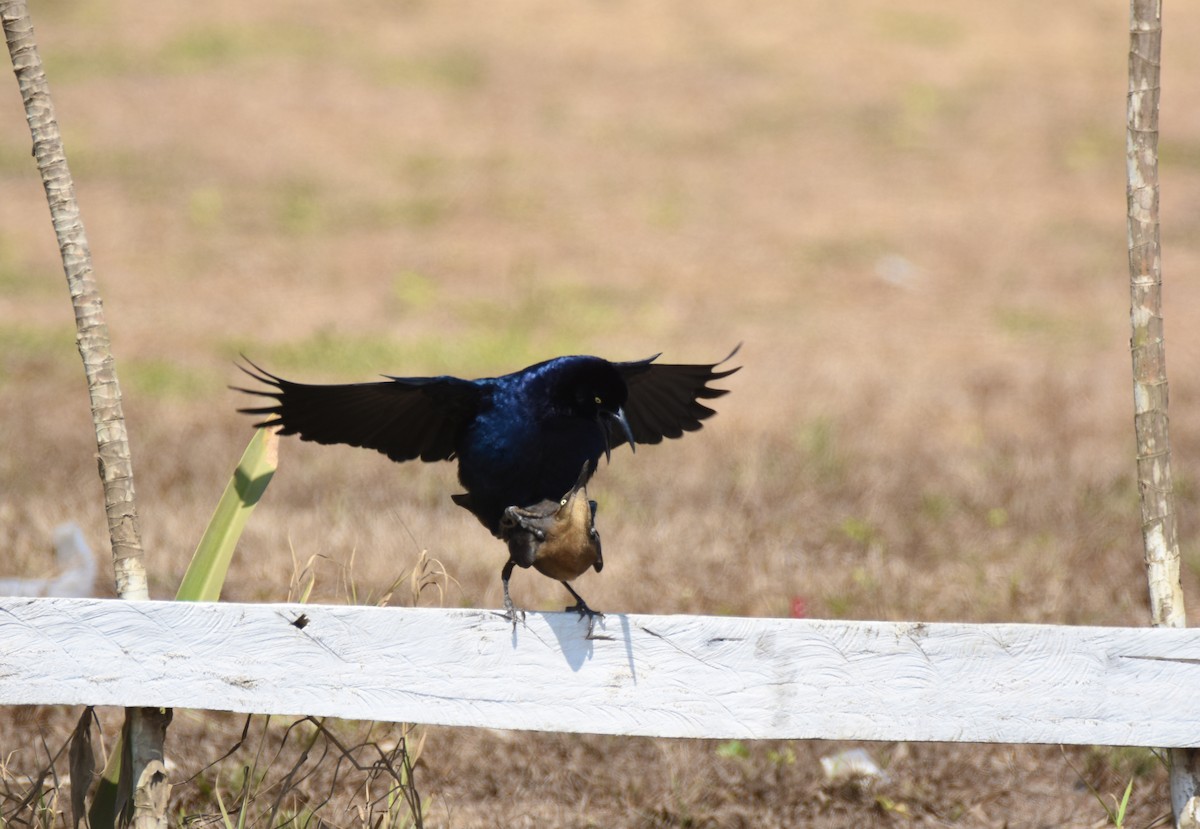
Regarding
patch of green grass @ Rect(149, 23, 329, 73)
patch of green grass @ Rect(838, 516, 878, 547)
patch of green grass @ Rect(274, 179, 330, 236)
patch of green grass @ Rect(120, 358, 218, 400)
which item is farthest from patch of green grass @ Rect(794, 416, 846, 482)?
patch of green grass @ Rect(149, 23, 329, 73)

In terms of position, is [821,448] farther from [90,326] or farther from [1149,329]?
[90,326]

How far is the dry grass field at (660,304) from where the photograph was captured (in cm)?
474

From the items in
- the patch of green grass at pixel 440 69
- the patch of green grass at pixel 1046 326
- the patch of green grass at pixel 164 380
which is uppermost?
→ the patch of green grass at pixel 440 69

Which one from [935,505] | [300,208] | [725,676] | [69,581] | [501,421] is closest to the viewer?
[725,676]

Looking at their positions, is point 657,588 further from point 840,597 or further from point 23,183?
point 23,183

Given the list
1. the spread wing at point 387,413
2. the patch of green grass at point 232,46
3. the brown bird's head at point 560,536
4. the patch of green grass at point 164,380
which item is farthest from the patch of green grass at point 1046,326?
the patch of green grass at point 232,46

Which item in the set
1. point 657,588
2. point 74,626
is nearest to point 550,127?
point 657,588

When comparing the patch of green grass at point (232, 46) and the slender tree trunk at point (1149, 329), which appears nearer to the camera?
the slender tree trunk at point (1149, 329)

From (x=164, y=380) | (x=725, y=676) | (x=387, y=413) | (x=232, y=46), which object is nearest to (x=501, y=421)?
(x=387, y=413)

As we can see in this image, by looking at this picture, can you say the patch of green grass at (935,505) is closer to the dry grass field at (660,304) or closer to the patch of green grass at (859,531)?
the dry grass field at (660,304)

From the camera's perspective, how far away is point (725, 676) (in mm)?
3027

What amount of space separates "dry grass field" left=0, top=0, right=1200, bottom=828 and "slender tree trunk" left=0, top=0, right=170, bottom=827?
682 mm

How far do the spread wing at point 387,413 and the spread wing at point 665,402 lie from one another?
0.60 metres

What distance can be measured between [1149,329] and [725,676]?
4.49 ft
